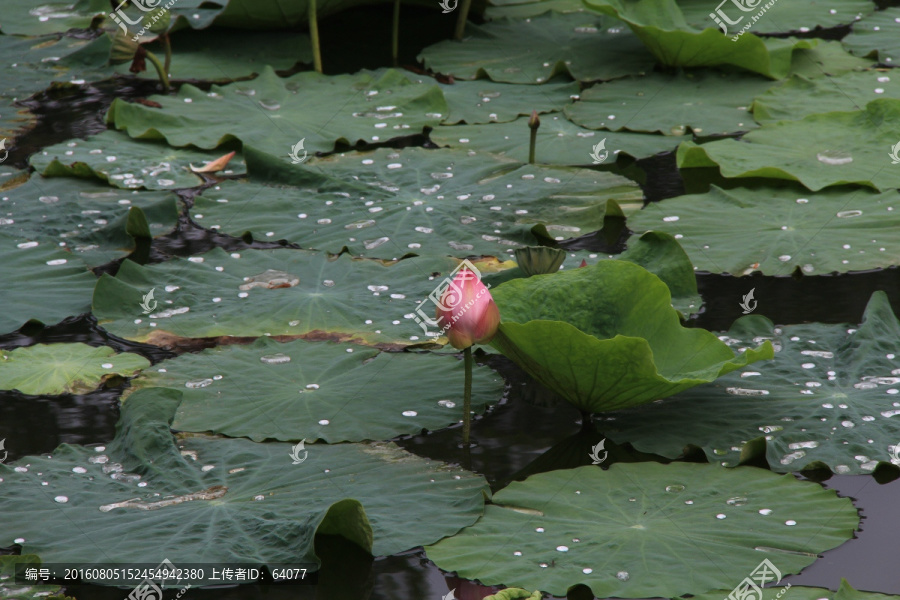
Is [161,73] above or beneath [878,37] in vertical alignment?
beneath

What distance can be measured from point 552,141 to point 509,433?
1707mm

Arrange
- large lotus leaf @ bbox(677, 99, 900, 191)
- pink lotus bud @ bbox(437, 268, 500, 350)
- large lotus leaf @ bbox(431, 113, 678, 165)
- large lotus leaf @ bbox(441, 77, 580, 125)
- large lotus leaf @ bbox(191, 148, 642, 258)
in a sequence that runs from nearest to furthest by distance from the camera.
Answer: pink lotus bud @ bbox(437, 268, 500, 350) < large lotus leaf @ bbox(191, 148, 642, 258) < large lotus leaf @ bbox(677, 99, 900, 191) < large lotus leaf @ bbox(431, 113, 678, 165) < large lotus leaf @ bbox(441, 77, 580, 125)

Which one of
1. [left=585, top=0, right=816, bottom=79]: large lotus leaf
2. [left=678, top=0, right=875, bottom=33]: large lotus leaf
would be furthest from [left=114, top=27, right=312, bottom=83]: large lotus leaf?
[left=678, top=0, right=875, bottom=33]: large lotus leaf

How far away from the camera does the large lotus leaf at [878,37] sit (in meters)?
4.17

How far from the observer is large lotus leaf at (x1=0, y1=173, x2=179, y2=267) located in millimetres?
2943

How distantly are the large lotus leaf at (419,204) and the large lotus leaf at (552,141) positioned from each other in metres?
0.12

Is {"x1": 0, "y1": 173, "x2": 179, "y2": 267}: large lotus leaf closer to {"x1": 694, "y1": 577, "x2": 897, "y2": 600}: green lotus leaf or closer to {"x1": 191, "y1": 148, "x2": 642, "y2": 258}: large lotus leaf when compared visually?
{"x1": 191, "y1": 148, "x2": 642, "y2": 258}: large lotus leaf

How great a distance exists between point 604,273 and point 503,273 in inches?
16.0

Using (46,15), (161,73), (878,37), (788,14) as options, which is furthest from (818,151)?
(46,15)

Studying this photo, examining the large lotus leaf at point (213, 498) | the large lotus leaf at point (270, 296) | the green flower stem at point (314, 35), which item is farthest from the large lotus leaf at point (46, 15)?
the large lotus leaf at point (213, 498)

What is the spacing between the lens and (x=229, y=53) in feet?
14.8

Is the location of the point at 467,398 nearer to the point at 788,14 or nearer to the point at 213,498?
the point at 213,498

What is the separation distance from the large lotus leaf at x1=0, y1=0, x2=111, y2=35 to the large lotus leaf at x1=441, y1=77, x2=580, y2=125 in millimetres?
2146

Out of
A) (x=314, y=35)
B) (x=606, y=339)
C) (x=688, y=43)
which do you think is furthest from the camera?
(x=314, y=35)
